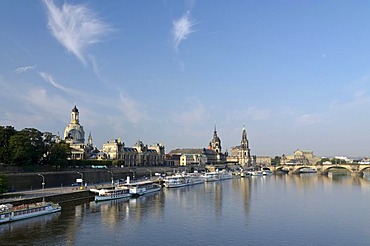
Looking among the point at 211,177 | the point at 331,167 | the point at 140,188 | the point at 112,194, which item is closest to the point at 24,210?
the point at 112,194

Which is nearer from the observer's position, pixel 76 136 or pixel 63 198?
pixel 63 198

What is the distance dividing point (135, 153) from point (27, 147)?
60.8 m

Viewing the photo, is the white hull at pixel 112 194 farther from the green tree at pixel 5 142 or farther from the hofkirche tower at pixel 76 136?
the hofkirche tower at pixel 76 136

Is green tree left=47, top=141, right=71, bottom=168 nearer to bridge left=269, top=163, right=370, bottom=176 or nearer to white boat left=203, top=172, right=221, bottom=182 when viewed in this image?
white boat left=203, top=172, right=221, bottom=182

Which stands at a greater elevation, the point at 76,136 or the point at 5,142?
the point at 76,136

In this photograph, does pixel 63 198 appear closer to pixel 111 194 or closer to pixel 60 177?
pixel 111 194

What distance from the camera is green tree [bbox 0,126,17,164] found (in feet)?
195

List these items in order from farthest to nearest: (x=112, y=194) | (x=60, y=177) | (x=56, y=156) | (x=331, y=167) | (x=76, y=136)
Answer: (x=331, y=167) < (x=76, y=136) < (x=56, y=156) < (x=60, y=177) < (x=112, y=194)

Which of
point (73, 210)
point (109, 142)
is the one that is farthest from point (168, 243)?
point (109, 142)

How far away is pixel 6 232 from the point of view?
33.1 metres

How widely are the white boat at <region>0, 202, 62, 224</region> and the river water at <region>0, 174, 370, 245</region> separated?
78 centimetres

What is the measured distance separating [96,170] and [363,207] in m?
Result: 48.8

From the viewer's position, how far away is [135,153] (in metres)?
120

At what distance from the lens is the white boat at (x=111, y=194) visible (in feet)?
178
